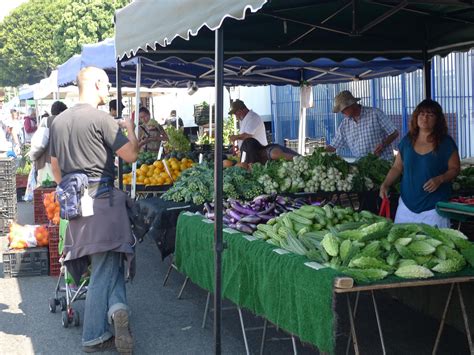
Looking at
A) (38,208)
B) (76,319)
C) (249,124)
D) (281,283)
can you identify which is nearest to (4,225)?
(38,208)

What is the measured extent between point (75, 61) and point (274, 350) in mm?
8609

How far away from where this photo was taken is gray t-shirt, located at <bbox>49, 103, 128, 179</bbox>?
226 inches

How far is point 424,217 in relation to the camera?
262 inches

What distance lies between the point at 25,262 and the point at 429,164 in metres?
5.07

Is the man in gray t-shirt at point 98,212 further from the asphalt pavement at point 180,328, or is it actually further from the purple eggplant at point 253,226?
the purple eggplant at point 253,226

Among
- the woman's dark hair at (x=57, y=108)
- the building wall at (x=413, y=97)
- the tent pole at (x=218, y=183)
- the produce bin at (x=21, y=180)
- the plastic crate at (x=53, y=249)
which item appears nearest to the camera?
the tent pole at (x=218, y=183)

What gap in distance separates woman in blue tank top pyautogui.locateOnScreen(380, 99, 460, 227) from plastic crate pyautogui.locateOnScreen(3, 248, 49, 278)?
4642mm

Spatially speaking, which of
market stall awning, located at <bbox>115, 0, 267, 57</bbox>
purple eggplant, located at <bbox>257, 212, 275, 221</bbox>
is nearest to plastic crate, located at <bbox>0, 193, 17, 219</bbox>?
market stall awning, located at <bbox>115, 0, 267, 57</bbox>

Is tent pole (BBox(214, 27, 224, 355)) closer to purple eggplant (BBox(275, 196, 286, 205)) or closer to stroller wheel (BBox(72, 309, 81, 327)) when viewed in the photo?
purple eggplant (BBox(275, 196, 286, 205))

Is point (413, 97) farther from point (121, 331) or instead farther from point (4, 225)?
point (121, 331)

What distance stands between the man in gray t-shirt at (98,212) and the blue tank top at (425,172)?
2.53 metres

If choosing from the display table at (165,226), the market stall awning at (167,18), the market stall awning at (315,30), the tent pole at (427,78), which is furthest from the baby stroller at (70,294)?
the tent pole at (427,78)

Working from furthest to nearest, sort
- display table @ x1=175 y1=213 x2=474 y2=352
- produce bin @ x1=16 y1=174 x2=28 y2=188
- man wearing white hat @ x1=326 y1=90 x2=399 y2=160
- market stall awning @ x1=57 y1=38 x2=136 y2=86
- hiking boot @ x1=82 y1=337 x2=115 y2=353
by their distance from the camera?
produce bin @ x1=16 y1=174 x2=28 y2=188 < market stall awning @ x1=57 y1=38 x2=136 y2=86 < man wearing white hat @ x1=326 y1=90 x2=399 y2=160 < hiking boot @ x1=82 y1=337 x2=115 y2=353 < display table @ x1=175 y1=213 x2=474 y2=352

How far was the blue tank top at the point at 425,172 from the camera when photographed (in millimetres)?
6582
